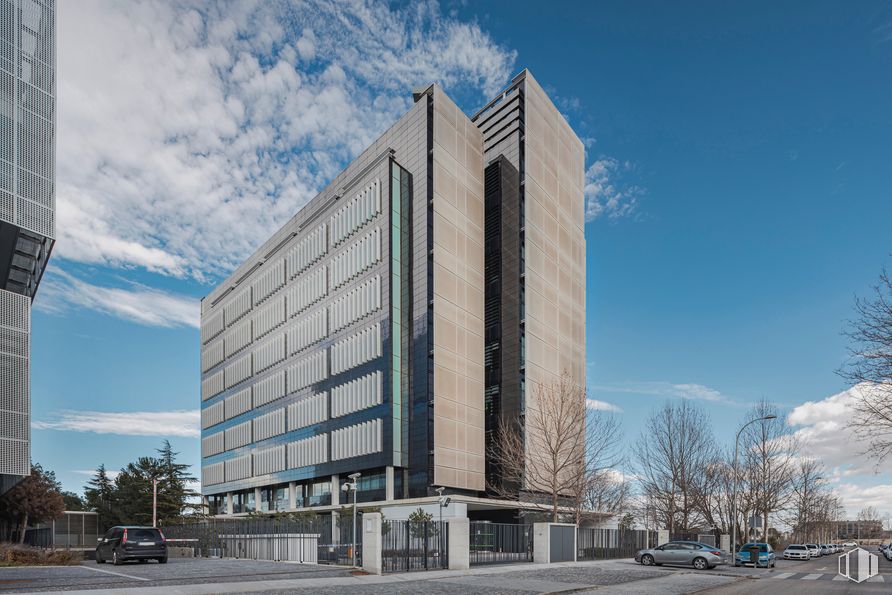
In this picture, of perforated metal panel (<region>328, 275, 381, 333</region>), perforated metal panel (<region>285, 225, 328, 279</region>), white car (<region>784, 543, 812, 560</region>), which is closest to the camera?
white car (<region>784, 543, 812, 560</region>)

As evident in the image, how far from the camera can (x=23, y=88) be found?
46719 millimetres

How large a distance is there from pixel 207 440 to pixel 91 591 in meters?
91.6

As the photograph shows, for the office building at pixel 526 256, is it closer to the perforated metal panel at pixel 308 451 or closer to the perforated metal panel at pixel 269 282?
the perforated metal panel at pixel 308 451

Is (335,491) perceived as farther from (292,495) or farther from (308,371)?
(308,371)

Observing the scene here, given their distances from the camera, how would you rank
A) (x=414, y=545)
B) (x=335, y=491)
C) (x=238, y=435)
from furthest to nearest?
(x=238, y=435) → (x=335, y=491) → (x=414, y=545)

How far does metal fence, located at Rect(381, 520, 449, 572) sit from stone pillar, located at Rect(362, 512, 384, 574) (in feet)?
1.09

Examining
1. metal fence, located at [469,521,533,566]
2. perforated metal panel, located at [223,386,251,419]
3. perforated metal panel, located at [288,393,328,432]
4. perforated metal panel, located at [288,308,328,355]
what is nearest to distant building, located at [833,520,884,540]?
perforated metal panel, located at [288,393,328,432]

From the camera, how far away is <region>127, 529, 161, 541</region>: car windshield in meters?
30.1

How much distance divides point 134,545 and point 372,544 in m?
11.2

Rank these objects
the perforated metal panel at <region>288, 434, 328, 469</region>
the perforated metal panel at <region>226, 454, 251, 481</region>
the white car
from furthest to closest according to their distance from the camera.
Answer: the perforated metal panel at <region>226, 454, 251, 481</region>
the perforated metal panel at <region>288, 434, 328, 469</region>
the white car

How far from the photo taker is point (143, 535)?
99.9ft

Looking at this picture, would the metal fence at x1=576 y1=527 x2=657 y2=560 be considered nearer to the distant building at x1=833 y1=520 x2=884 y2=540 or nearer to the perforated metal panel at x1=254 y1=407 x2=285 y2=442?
the perforated metal panel at x1=254 y1=407 x2=285 y2=442

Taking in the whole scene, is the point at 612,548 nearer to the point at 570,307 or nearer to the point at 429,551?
the point at 429,551

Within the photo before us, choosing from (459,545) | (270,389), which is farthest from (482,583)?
(270,389)
